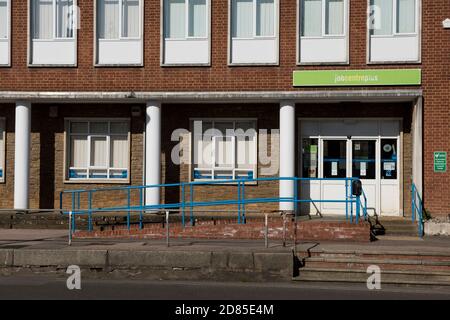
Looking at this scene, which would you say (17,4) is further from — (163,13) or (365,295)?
(365,295)

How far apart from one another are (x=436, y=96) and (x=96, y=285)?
9.92m

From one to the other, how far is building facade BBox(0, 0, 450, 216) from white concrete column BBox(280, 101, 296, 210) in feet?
0.13

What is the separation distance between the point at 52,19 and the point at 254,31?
5.66 meters

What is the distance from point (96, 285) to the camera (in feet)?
34.1

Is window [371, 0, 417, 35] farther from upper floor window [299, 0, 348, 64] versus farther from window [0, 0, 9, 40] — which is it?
window [0, 0, 9, 40]

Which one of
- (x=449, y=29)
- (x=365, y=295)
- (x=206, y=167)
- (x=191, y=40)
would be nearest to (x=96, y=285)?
(x=365, y=295)

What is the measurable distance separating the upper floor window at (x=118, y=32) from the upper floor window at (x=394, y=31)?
6280mm

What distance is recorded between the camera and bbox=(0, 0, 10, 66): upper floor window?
1706 centimetres

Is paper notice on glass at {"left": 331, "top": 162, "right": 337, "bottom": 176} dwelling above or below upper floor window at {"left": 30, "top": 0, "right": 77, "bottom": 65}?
below

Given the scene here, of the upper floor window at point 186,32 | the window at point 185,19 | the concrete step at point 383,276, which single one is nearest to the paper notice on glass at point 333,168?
the upper floor window at point 186,32

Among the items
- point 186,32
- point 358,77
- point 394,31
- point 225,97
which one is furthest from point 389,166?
point 186,32

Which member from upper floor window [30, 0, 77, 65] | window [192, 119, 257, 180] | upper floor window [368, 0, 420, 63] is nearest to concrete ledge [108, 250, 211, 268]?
window [192, 119, 257, 180]

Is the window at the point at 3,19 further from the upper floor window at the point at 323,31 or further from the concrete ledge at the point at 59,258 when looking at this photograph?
the upper floor window at the point at 323,31

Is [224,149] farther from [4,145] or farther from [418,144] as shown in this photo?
[4,145]
